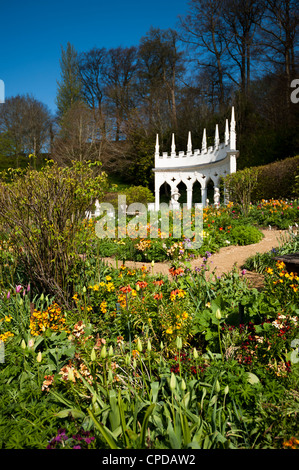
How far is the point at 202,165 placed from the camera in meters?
18.5

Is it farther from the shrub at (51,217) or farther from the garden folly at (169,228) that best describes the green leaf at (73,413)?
the garden folly at (169,228)

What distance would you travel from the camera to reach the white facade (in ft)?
49.9

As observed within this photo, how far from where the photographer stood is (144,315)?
3.21 m

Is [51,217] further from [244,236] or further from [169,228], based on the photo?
[244,236]

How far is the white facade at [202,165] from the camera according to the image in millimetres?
15212

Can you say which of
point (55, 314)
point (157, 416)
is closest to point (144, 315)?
point (55, 314)

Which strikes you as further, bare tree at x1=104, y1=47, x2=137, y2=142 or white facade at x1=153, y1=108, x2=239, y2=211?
bare tree at x1=104, y1=47, x2=137, y2=142

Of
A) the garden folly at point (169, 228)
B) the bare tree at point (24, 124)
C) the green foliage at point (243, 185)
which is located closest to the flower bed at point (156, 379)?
the garden folly at point (169, 228)

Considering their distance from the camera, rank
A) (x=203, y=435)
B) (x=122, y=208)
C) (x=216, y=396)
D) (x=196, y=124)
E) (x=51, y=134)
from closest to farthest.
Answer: (x=203, y=435) < (x=216, y=396) < (x=122, y=208) < (x=196, y=124) < (x=51, y=134)

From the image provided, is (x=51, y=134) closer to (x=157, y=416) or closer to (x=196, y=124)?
(x=196, y=124)

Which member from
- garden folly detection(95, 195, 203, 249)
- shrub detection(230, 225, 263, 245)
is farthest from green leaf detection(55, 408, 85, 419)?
shrub detection(230, 225, 263, 245)

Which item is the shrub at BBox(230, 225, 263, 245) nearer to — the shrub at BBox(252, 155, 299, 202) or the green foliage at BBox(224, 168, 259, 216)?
the green foliage at BBox(224, 168, 259, 216)

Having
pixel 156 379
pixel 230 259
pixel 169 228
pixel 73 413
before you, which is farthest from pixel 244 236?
pixel 73 413
